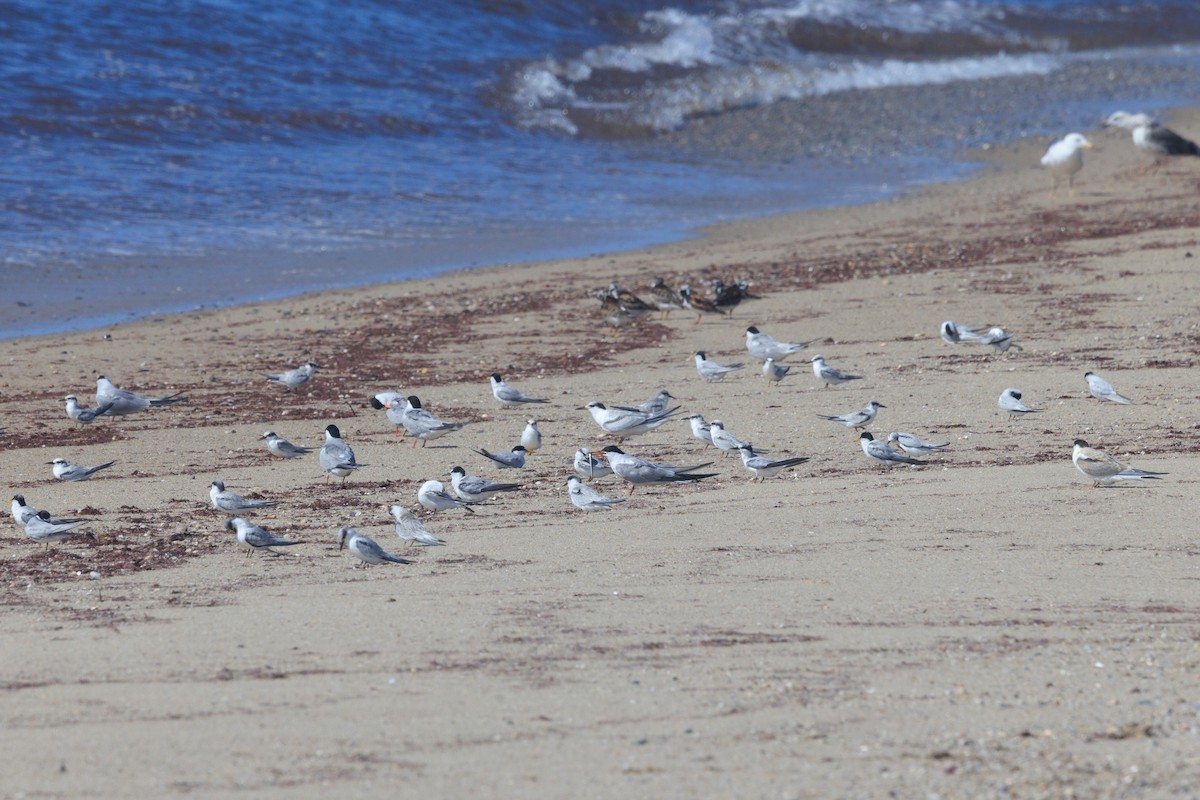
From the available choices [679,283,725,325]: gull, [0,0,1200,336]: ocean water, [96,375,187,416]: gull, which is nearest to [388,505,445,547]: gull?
[96,375,187,416]: gull

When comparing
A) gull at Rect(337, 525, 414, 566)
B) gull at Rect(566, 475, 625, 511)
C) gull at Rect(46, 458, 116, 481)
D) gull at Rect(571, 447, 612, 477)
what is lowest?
gull at Rect(46, 458, 116, 481)

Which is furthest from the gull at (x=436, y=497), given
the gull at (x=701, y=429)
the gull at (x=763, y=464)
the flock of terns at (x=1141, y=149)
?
the flock of terns at (x=1141, y=149)

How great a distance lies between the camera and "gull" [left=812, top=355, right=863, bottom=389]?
34.8 ft

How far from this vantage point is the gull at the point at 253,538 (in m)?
7.03

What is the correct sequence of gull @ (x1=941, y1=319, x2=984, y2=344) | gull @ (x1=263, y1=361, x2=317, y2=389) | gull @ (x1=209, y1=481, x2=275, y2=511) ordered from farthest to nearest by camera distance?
gull @ (x1=941, y1=319, x2=984, y2=344) < gull @ (x1=263, y1=361, x2=317, y2=389) < gull @ (x1=209, y1=481, x2=275, y2=511)

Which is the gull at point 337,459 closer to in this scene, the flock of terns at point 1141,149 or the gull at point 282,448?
the gull at point 282,448

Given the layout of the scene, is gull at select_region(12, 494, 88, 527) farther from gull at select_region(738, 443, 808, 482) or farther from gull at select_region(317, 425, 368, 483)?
gull at select_region(738, 443, 808, 482)

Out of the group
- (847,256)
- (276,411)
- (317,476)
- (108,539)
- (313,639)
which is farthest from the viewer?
(847,256)

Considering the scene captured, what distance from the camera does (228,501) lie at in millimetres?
7805

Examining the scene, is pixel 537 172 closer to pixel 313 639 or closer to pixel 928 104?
pixel 928 104

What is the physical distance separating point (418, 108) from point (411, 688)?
2271 cm

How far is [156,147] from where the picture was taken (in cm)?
2178

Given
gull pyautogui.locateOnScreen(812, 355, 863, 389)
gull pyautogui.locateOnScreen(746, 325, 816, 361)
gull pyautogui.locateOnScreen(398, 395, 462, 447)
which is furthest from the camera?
gull pyautogui.locateOnScreen(746, 325, 816, 361)

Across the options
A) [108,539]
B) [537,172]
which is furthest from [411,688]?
[537,172]
